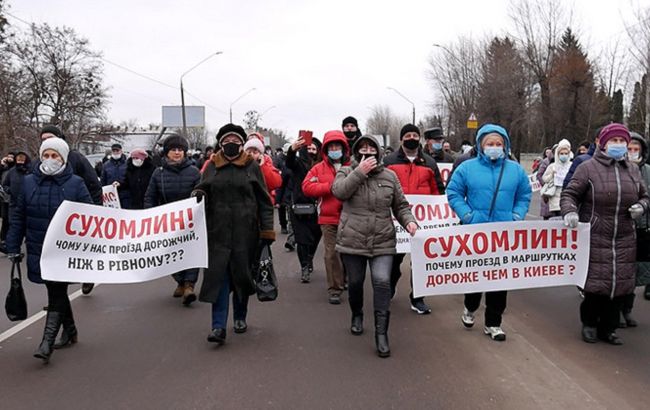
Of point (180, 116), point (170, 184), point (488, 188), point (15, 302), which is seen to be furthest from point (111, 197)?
point (180, 116)

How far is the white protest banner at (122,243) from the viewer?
5.02 m

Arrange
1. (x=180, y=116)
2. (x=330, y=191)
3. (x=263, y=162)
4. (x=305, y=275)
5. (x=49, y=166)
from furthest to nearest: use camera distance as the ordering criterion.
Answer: (x=180, y=116) → (x=305, y=275) → (x=330, y=191) → (x=263, y=162) → (x=49, y=166)

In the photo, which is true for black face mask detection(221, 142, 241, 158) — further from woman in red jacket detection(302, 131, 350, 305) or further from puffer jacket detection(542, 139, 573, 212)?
puffer jacket detection(542, 139, 573, 212)

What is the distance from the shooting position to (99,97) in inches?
1459

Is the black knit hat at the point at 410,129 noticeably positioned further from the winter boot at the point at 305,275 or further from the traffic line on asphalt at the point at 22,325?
the traffic line on asphalt at the point at 22,325

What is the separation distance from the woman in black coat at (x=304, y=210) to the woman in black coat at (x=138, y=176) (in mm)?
2475

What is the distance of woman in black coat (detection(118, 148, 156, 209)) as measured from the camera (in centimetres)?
916

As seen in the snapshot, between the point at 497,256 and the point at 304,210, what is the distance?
3272 millimetres

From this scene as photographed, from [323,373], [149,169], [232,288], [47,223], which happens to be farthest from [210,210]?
[149,169]

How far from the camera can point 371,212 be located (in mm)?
5156

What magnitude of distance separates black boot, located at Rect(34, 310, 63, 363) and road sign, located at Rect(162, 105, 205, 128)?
6301 centimetres

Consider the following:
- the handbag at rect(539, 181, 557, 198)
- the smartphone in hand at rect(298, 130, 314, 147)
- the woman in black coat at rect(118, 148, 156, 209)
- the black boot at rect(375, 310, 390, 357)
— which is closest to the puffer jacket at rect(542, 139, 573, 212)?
the handbag at rect(539, 181, 557, 198)

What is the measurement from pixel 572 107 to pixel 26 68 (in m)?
39.2

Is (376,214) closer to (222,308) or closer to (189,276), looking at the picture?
(222,308)
